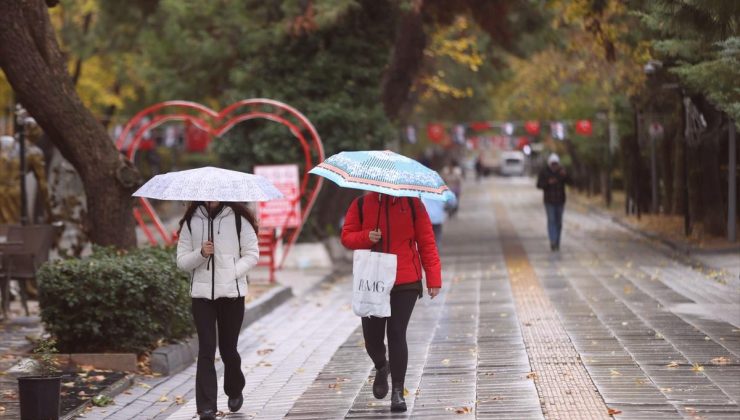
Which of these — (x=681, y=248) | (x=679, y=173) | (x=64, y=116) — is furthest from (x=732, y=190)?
(x=64, y=116)

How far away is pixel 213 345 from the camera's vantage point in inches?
361

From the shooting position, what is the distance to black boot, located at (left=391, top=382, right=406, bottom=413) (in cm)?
900

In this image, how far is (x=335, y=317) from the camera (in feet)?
54.5

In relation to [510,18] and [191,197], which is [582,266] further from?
[191,197]

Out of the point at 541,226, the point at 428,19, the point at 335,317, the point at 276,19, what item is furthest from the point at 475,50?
the point at 335,317

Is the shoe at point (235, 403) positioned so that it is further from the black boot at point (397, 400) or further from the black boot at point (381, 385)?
the black boot at point (397, 400)

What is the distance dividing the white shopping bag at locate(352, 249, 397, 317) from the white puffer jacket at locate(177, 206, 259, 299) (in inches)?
32.3

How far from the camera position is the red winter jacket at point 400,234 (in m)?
9.03

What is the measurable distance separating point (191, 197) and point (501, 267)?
49.3 feet

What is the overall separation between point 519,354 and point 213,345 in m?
3.52

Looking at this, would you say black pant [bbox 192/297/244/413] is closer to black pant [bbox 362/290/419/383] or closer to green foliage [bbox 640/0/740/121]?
black pant [bbox 362/290/419/383]

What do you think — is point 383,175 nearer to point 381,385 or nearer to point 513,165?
point 381,385

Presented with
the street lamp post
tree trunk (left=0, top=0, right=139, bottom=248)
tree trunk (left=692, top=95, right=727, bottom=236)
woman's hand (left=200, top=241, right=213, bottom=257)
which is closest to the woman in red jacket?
woman's hand (left=200, top=241, right=213, bottom=257)

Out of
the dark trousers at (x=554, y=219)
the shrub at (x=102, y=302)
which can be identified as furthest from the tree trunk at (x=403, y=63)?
the shrub at (x=102, y=302)
